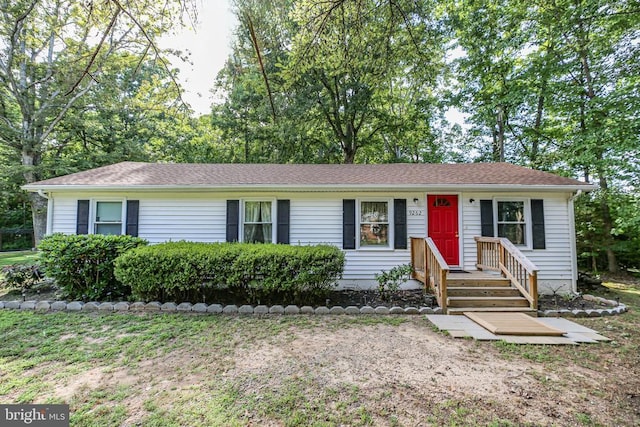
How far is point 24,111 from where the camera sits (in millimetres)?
12828

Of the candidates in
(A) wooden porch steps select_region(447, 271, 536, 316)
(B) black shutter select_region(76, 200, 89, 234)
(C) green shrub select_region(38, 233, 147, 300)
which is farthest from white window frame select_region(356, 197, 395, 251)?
(B) black shutter select_region(76, 200, 89, 234)

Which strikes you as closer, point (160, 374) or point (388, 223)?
point (160, 374)

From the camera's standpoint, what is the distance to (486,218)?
714 cm

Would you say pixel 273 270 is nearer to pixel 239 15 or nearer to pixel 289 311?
pixel 289 311

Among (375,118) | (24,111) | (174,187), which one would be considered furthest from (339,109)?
(24,111)

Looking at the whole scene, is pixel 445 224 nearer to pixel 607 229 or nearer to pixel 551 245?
pixel 551 245

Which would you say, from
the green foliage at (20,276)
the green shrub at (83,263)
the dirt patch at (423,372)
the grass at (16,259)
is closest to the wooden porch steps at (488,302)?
the dirt patch at (423,372)

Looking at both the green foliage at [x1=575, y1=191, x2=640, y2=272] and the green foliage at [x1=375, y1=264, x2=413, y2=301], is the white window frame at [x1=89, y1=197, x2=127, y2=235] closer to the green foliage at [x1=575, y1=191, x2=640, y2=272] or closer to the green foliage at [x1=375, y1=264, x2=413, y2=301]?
the green foliage at [x1=375, y1=264, x2=413, y2=301]

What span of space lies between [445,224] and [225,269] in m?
5.50

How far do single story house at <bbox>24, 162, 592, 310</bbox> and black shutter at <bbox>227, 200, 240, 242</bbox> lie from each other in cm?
3

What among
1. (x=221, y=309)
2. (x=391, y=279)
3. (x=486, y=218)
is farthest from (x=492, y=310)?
(x=221, y=309)

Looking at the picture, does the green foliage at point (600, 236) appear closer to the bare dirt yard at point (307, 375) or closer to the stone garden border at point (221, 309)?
the stone garden border at point (221, 309)

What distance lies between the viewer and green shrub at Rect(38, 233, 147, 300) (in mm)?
5634

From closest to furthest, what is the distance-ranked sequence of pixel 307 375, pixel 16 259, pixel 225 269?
pixel 307 375 < pixel 225 269 < pixel 16 259
